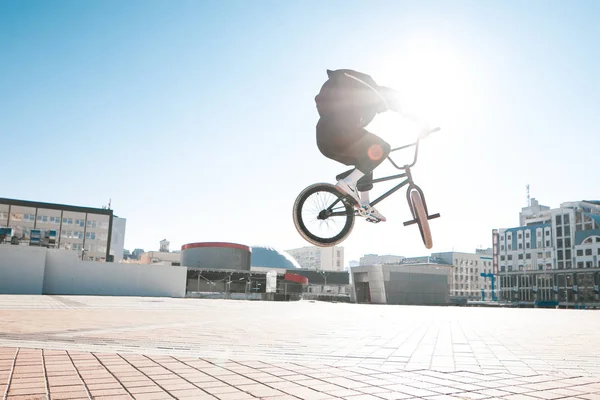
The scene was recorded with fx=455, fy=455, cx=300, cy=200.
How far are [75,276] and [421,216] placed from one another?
41920mm

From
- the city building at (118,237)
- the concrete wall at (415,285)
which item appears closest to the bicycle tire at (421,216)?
the concrete wall at (415,285)

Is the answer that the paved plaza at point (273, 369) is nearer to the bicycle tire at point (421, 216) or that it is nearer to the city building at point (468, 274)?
the bicycle tire at point (421, 216)

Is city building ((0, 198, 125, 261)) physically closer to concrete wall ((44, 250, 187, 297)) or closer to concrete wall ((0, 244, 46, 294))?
concrete wall ((44, 250, 187, 297))

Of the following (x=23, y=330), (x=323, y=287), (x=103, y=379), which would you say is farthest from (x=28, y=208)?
(x=103, y=379)

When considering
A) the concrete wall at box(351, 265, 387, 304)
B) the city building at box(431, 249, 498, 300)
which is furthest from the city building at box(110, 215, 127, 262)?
the city building at box(431, 249, 498, 300)

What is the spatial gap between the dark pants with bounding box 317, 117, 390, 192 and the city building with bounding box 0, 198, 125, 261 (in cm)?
7914

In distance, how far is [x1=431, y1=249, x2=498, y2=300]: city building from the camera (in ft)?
509

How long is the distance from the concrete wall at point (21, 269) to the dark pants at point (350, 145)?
132 feet

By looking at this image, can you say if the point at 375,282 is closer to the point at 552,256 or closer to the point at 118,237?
the point at 552,256

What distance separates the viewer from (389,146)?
23.8ft

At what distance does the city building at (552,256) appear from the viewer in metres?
99.6

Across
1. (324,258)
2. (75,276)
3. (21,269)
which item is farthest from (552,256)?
(21,269)

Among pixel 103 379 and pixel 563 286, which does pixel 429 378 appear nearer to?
pixel 103 379

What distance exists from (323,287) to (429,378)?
9162cm
